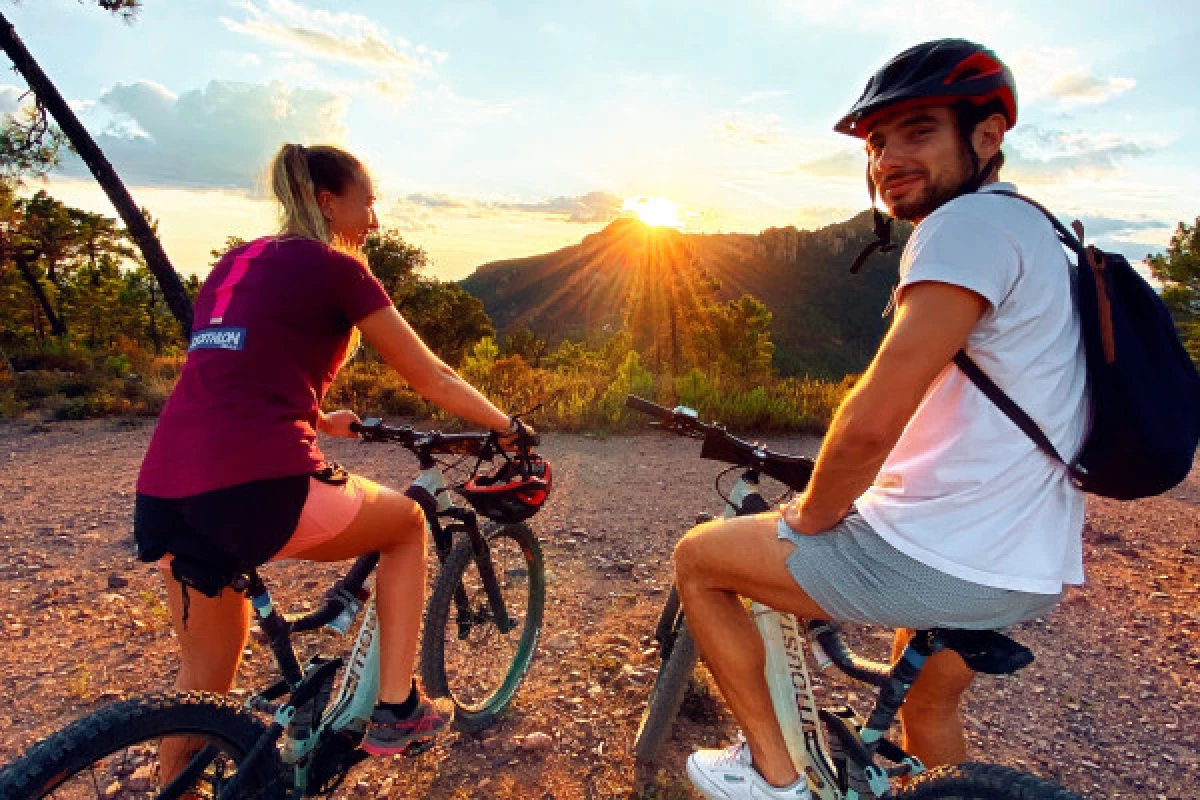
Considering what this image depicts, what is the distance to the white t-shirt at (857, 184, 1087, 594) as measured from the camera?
1452 millimetres

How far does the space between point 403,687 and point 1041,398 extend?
2.30 m

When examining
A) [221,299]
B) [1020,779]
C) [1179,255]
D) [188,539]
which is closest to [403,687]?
[188,539]

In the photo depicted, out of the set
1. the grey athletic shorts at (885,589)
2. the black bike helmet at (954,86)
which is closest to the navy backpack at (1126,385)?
the black bike helmet at (954,86)

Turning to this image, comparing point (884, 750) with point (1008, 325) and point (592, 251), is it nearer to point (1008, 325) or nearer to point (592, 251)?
point (1008, 325)

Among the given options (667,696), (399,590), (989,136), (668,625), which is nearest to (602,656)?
(668,625)

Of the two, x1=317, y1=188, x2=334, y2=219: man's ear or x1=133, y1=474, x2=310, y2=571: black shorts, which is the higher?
x1=317, y1=188, x2=334, y2=219: man's ear

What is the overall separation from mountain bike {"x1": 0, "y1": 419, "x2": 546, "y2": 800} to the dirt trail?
0.37 meters

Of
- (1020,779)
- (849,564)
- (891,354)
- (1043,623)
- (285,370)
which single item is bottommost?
(1043,623)

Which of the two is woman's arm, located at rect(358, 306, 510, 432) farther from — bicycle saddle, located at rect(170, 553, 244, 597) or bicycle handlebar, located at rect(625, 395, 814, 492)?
bicycle saddle, located at rect(170, 553, 244, 597)

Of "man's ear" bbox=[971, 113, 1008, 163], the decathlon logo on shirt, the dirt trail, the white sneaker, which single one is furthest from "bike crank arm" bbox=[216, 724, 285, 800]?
"man's ear" bbox=[971, 113, 1008, 163]

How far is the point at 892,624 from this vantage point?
5.72ft

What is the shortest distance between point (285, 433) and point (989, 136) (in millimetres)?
2140

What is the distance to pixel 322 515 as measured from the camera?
7.14 ft

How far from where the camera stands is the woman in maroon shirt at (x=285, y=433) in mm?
1979
